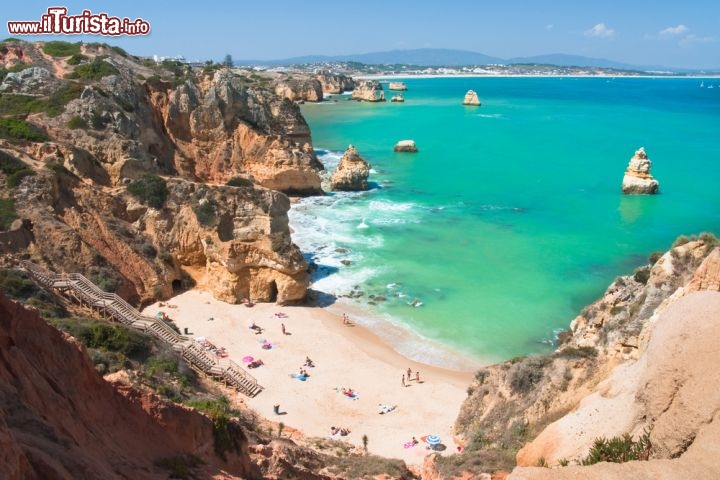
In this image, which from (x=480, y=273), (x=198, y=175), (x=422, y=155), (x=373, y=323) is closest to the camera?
(x=373, y=323)

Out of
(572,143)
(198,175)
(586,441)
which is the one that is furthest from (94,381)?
(572,143)

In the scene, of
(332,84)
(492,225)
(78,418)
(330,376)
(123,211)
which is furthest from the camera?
(332,84)

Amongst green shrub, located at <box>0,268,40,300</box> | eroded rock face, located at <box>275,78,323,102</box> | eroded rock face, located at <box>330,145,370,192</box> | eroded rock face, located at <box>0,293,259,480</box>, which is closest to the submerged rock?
eroded rock face, located at <box>330,145,370,192</box>

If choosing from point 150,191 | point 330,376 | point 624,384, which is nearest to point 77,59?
point 150,191

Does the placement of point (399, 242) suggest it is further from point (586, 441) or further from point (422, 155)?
point (422, 155)

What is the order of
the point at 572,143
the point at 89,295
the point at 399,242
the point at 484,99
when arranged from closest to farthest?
the point at 89,295 < the point at 399,242 < the point at 572,143 < the point at 484,99

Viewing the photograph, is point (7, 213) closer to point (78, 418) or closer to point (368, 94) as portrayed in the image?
point (78, 418)
